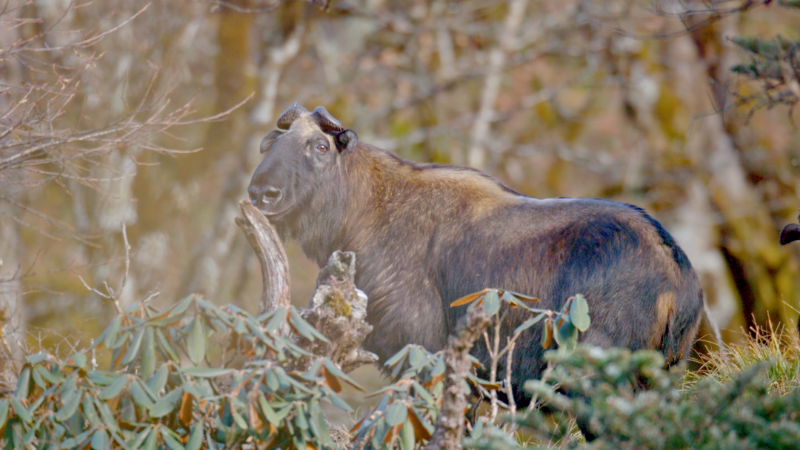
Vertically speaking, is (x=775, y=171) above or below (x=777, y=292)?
above

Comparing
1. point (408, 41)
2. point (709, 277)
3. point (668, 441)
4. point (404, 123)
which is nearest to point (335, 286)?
A: point (668, 441)

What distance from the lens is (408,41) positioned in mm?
13844

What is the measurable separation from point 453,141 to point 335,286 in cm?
1113

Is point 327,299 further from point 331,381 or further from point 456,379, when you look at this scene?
point 456,379

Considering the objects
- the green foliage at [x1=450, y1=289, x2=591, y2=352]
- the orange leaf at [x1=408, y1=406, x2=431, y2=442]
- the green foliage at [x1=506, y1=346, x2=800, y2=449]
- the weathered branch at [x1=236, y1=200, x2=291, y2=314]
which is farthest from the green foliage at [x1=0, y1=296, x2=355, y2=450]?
the green foliage at [x1=506, y1=346, x2=800, y2=449]

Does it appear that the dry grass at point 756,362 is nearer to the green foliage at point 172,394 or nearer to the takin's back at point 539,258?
the takin's back at point 539,258

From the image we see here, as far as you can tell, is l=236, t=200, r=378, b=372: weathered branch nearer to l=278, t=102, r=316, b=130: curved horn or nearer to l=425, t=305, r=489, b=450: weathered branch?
l=425, t=305, r=489, b=450: weathered branch

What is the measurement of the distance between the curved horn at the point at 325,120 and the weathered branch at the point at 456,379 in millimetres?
2140

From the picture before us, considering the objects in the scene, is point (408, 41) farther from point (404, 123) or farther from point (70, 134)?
point (70, 134)

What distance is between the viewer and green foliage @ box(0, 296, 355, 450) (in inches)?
112

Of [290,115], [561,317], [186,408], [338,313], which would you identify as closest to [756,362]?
[561,317]

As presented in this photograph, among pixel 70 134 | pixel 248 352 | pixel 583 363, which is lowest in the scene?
pixel 248 352

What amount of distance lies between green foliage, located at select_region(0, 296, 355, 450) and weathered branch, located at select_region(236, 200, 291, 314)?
0.52 m

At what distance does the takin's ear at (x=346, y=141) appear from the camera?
4648 millimetres
